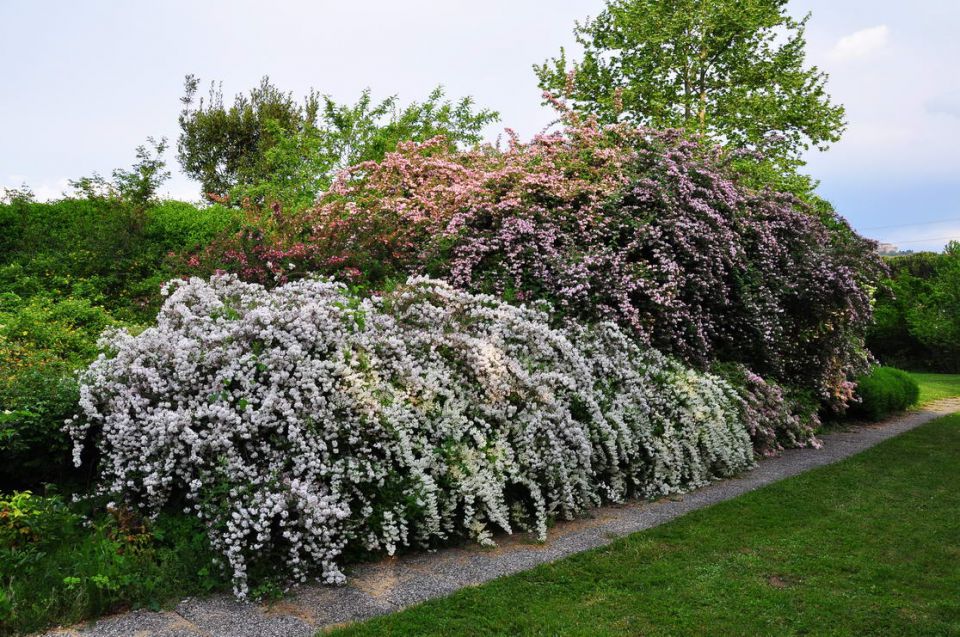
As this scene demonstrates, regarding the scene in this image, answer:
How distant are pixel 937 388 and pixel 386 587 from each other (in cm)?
1709

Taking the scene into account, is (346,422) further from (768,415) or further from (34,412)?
(768,415)

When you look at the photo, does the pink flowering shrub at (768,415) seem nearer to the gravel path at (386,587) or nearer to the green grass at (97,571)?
the gravel path at (386,587)

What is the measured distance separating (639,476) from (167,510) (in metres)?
3.63

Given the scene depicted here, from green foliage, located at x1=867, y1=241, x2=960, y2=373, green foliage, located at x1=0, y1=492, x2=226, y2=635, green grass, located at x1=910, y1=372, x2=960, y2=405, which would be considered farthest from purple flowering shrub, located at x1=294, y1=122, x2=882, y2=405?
green foliage, located at x1=867, y1=241, x2=960, y2=373

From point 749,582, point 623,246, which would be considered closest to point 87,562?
point 749,582

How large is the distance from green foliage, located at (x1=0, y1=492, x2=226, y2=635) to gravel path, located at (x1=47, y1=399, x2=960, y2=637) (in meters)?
0.12

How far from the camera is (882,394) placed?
11.2 meters

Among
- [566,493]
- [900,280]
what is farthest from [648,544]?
[900,280]

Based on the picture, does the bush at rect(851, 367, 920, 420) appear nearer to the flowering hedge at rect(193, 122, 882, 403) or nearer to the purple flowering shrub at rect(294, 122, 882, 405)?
the purple flowering shrub at rect(294, 122, 882, 405)

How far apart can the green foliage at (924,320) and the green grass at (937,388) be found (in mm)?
2171

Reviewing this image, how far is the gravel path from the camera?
3.32 m

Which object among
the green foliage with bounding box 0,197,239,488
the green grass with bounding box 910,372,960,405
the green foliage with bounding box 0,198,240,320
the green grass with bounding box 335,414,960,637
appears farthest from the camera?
the green grass with bounding box 910,372,960,405

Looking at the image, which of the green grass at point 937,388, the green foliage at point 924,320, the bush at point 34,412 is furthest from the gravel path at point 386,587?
the green foliage at point 924,320

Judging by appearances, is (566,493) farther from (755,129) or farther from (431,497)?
(755,129)
